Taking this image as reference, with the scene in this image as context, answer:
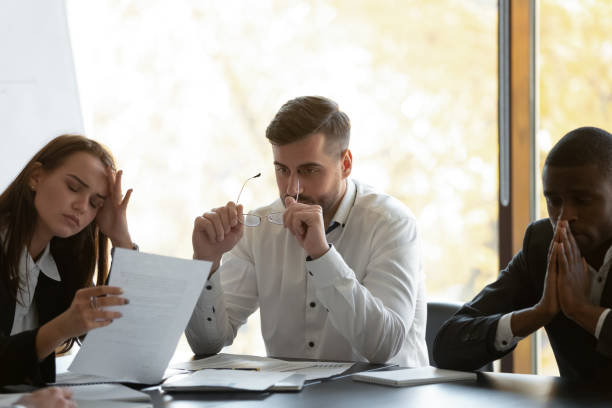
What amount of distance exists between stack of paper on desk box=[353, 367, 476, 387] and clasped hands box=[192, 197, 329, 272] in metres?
0.45

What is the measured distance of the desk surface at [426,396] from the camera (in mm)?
1405

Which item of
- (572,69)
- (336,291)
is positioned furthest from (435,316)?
(572,69)

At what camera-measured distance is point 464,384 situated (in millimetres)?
1591

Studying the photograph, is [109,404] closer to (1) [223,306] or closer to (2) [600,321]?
(1) [223,306]

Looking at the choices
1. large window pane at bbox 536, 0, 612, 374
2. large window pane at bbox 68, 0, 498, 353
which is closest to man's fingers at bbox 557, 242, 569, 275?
large window pane at bbox 536, 0, 612, 374

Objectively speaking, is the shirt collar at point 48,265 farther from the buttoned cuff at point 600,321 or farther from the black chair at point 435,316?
the buttoned cuff at point 600,321

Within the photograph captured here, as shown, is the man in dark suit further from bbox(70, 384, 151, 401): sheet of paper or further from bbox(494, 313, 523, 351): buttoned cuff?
bbox(70, 384, 151, 401): sheet of paper

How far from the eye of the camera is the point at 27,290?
193cm

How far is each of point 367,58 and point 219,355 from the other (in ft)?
7.45

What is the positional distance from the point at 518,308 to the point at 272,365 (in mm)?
704

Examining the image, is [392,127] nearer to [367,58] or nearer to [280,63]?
[367,58]

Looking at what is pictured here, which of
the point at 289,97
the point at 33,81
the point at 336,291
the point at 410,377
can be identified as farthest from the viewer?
the point at 289,97

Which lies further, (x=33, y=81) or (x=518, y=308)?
(x=33, y=81)

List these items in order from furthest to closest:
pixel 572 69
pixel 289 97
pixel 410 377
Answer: pixel 289 97 → pixel 572 69 → pixel 410 377
